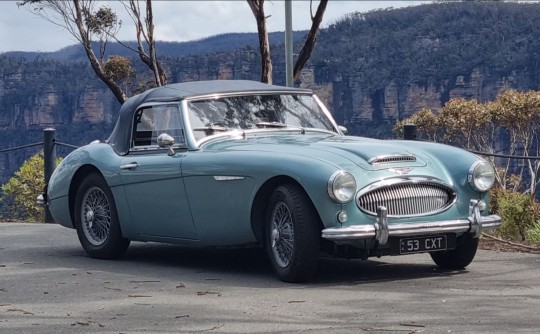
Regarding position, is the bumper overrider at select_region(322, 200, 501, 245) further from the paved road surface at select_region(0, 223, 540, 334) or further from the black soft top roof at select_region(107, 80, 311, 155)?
the black soft top roof at select_region(107, 80, 311, 155)

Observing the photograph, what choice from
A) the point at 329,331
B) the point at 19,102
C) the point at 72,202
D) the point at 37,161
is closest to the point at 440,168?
the point at 329,331

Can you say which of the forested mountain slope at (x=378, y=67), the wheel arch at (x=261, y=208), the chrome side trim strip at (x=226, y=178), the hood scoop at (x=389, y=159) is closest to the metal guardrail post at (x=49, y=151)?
the chrome side trim strip at (x=226, y=178)

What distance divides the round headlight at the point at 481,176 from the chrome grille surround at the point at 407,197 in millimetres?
210

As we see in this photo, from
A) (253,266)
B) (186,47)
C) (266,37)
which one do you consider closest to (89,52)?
(266,37)

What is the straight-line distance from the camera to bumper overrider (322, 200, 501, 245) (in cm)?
760

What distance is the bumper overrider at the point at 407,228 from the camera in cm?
760

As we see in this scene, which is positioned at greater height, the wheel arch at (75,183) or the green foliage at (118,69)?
the green foliage at (118,69)

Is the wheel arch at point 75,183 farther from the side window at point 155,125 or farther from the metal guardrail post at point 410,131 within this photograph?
the metal guardrail post at point 410,131

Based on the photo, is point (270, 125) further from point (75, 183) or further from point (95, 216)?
point (75, 183)

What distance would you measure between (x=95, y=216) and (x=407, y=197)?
3150 millimetres

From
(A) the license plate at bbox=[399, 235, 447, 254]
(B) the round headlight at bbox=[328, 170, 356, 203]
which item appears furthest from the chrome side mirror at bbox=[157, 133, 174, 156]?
(A) the license plate at bbox=[399, 235, 447, 254]

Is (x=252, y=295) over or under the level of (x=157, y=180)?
under

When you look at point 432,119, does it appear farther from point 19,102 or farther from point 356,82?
point 19,102

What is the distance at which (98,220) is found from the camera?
392 inches
